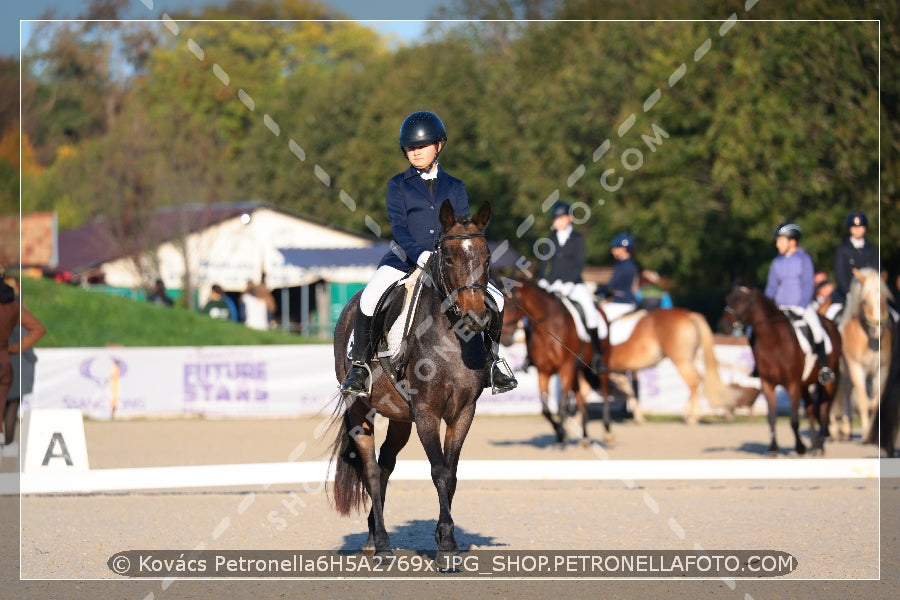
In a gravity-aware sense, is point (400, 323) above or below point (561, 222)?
below

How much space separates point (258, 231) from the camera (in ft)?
145

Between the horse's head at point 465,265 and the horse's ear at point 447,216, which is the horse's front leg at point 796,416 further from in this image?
the horse's ear at point 447,216

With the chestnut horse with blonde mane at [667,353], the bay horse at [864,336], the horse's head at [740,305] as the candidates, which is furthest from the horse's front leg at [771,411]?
the chestnut horse with blonde mane at [667,353]

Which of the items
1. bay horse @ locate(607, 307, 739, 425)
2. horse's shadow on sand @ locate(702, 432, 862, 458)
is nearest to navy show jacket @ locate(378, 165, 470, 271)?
horse's shadow on sand @ locate(702, 432, 862, 458)

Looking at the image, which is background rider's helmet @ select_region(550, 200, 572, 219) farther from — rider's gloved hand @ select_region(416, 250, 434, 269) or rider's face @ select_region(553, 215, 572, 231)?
rider's gloved hand @ select_region(416, 250, 434, 269)

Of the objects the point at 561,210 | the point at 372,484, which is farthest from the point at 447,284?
the point at 561,210

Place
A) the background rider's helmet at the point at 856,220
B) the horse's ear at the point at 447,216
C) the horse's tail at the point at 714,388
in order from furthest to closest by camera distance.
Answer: the horse's tail at the point at 714,388 < the background rider's helmet at the point at 856,220 < the horse's ear at the point at 447,216

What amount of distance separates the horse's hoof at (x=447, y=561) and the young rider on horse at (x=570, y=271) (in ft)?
29.1

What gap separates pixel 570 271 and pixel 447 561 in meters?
9.20

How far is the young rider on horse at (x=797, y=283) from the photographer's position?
14359 millimetres

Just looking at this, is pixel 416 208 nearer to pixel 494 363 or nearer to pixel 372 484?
pixel 494 363

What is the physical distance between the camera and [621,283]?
1900 cm

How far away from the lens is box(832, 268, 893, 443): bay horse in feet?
50.4

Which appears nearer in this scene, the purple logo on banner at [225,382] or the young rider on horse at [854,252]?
the young rider on horse at [854,252]
